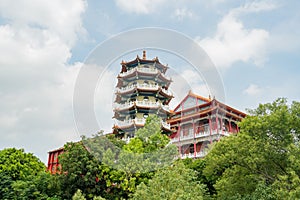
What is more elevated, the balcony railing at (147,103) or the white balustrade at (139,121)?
the balcony railing at (147,103)

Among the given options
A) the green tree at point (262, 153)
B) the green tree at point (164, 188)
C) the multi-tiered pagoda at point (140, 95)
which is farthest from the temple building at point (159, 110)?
the green tree at point (164, 188)

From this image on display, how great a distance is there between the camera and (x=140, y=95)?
22.9 metres

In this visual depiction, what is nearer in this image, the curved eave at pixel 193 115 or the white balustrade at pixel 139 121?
the white balustrade at pixel 139 121

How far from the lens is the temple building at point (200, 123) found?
25694 mm

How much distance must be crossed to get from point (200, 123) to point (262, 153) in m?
15.5

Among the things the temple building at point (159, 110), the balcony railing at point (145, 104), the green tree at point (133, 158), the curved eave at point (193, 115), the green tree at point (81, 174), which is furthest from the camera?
the curved eave at point (193, 115)

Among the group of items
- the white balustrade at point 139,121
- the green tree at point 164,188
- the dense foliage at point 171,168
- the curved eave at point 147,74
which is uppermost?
the curved eave at point 147,74

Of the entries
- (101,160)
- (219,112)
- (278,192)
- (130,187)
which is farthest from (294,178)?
(219,112)

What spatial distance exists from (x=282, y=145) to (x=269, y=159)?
0.77 m

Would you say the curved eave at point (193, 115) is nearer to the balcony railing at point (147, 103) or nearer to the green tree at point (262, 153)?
the balcony railing at point (147, 103)

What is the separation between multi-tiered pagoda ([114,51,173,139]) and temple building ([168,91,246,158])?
4.25 meters

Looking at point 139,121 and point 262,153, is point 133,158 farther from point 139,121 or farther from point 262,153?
point 139,121

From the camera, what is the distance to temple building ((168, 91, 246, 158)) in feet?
84.3

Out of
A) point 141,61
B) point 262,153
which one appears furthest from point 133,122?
point 262,153
